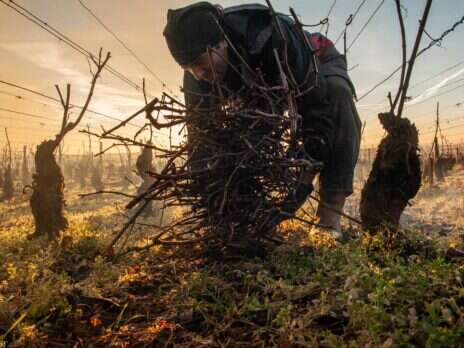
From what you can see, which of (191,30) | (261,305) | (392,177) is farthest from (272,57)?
(261,305)

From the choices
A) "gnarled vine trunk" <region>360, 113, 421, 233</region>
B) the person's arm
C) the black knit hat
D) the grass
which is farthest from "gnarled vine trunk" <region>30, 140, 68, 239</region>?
"gnarled vine trunk" <region>360, 113, 421, 233</region>

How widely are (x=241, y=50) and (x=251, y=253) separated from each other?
4.61ft

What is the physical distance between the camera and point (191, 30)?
238 centimetres

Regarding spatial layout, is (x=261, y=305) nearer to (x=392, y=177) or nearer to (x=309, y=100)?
(x=392, y=177)

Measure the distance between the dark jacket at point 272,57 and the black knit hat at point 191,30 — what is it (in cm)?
15

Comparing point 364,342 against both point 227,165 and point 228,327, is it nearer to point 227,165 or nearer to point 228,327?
point 228,327

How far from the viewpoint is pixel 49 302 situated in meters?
1.70

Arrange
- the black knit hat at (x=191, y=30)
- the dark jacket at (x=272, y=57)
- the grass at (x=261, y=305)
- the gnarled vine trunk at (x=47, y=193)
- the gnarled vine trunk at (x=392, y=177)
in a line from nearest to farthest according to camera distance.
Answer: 1. the grass at (x=261, y=305)
2. the black knit hat at (x=191, y=30)
3. the dark jacket at (x=272, y=57)
4. the gnarled vine trunk at (x=392, y=177)
5. the gnarled vine trunk at (x=47, y=193)

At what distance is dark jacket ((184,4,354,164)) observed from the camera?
251 centimetres

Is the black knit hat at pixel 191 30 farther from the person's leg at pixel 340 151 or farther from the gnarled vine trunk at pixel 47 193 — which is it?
the gnarled vine trunk at pixel 47 193

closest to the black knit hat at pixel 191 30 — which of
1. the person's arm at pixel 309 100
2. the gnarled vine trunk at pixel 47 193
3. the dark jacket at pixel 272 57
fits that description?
the dark jacket at pixel 272 57

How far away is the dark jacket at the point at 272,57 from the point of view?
2508 millimetres

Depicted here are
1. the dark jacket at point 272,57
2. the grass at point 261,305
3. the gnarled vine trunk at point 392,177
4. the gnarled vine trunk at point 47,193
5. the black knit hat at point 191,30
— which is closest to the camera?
the grass at point 261,305

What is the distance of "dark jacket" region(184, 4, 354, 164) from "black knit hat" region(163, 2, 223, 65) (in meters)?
0.15
